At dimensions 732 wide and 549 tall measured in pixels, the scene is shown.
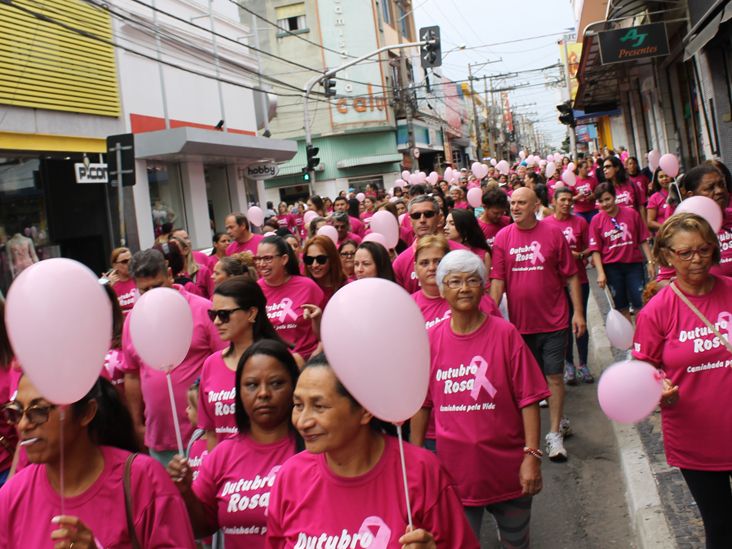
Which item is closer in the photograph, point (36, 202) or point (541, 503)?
point (541, 503)

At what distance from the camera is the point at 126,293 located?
7.86m

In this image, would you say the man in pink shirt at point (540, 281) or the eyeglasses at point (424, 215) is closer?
the man in pink shirt at point (540, 281)

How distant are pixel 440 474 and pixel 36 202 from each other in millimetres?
14661

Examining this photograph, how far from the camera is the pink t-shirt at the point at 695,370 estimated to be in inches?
143

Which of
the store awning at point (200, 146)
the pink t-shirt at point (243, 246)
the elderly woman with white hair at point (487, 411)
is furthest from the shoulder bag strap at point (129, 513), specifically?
the store awning at point (200, 146)

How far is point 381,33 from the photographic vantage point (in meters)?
46.8

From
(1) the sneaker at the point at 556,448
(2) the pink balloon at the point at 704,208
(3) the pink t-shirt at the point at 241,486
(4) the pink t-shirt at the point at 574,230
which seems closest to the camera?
(3) the pink t-shirt at the point at 241,486

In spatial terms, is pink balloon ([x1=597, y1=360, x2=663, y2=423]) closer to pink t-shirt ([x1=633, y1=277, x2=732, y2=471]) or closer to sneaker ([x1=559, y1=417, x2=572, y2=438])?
pink t-shirt ([x1=633, y1=277, x2=732, y2=471])

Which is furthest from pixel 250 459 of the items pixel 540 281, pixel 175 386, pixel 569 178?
pixel 569 178

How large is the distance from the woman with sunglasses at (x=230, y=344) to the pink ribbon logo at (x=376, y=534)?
1.36 meters

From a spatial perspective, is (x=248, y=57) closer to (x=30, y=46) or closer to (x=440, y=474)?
(x=30, y=46)

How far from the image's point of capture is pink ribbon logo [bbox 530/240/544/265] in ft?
21.4

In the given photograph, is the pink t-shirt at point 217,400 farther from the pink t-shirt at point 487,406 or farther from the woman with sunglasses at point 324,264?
the woman with sunglasses at point 324,264

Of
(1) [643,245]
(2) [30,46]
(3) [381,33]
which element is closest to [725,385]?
(1) [643,245]
